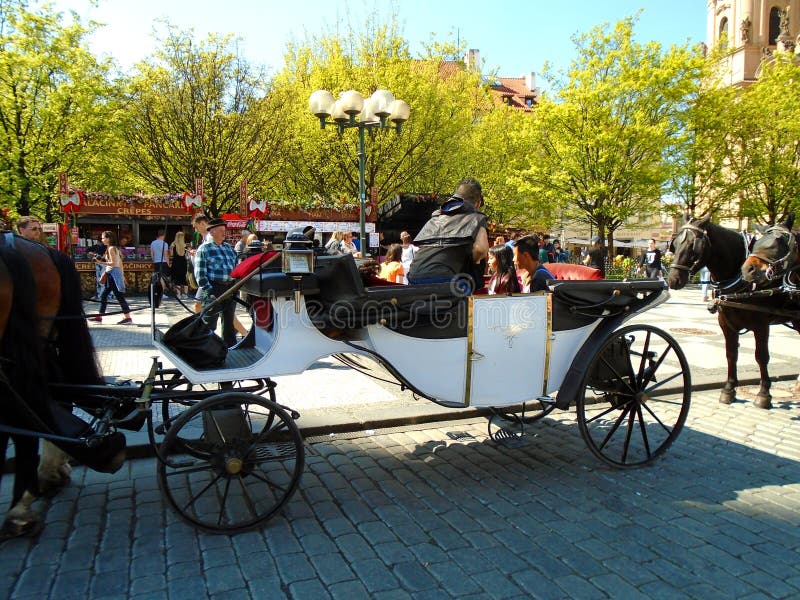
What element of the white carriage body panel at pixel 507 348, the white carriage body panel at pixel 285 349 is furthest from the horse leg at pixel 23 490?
the white carriage body panel at pixel 507 348

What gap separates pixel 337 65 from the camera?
68.5 feet

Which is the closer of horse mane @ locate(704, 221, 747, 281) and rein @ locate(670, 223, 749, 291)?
rein @ locate(670, 223, 749, 291)

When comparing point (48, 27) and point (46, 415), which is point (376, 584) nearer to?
point (46, 415)

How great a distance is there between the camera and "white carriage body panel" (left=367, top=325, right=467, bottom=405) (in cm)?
361

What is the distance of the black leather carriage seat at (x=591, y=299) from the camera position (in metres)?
3.96

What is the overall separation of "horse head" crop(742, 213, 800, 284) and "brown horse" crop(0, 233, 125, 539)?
18.5 feet

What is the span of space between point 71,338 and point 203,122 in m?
19.2


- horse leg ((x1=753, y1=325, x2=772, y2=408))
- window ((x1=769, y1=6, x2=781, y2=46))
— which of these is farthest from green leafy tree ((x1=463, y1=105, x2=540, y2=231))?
window ((x1=769, y1=6, x2=781, y2=46))

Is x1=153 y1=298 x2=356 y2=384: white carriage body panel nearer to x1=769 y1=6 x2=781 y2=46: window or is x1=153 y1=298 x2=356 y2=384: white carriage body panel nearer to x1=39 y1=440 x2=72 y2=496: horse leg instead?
x1=39 y1=440 x2=72 y2=496: horse leg

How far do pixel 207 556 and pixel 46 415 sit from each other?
1.16 metres

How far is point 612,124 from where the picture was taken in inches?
896

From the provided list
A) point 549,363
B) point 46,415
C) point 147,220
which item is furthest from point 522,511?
point 147,220

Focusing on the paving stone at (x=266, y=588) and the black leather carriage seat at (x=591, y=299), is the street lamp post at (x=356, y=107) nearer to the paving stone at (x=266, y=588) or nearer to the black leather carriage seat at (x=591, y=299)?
the black leather carriage seat at (x=591, y=299)

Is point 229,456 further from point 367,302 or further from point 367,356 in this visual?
point 367,302
